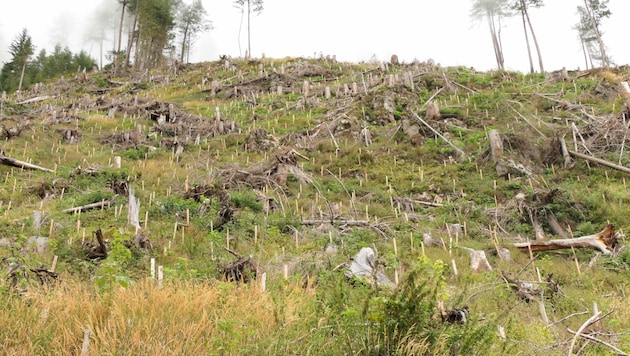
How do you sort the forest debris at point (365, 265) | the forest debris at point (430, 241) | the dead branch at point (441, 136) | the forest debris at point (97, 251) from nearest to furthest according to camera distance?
1. the forest debris at point (365, 265)
2. the forest debris at point (97, 251)
3. the forest debris at point (430, 241)
4. the dead branch at point (441, 136)

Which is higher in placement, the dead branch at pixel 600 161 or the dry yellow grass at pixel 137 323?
the dead branch at pixel 600 161

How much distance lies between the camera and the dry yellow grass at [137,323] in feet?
10.9

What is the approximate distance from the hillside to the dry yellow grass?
3cm

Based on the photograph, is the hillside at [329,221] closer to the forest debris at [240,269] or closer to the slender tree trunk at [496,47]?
the forest debris at [240,269]

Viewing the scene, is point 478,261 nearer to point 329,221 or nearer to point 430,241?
point 430,241

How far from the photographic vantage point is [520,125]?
60.9ft

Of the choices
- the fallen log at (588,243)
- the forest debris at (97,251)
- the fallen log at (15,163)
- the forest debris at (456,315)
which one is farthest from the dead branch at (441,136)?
the fallen log at (15,163)

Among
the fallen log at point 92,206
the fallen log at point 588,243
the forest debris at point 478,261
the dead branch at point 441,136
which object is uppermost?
the dead branch at point 441,136

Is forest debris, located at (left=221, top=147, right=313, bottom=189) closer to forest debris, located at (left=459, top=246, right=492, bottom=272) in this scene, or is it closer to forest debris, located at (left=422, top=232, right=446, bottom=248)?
forest debris, located at (left=422, top=232, right=446, bottom=248)

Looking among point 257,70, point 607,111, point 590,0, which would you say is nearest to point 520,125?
point 607,111

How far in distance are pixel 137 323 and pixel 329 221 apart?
7.79 metres

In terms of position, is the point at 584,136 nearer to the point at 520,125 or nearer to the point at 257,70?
the point at 520,125

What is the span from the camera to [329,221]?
11.2 metres

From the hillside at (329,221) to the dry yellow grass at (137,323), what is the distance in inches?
1.0
